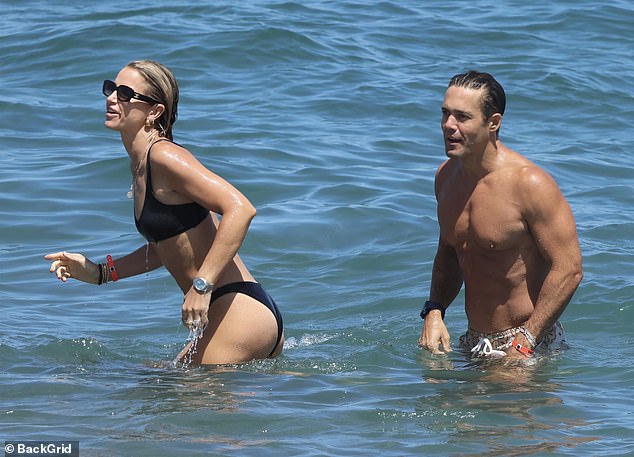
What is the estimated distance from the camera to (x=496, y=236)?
6004 millimetres

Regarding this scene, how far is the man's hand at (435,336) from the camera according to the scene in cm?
600

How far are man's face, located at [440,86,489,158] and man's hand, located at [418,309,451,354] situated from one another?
0.87m

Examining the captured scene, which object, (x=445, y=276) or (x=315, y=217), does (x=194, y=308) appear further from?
(x=315, y=217)

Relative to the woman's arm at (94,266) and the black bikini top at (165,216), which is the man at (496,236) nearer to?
the black bikini top at (165,216)

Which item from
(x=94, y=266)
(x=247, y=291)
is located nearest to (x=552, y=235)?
(x=247, y=291)

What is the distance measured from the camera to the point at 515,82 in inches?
595

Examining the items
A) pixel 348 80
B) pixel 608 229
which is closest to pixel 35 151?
pixel 348 80

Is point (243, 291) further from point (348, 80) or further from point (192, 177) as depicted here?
point (348, 80)

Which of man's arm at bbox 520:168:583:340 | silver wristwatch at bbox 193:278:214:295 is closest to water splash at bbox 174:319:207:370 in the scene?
silver wristwatch at bbox 193:278:214:295

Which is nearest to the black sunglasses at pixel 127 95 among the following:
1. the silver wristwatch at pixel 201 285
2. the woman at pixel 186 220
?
the woman at pixel 186 220

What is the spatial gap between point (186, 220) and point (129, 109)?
23.1 inches

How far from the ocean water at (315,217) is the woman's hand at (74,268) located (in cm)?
51

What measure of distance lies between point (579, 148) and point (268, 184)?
3.68 meters

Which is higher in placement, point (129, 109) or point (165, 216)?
point (129, 109)
